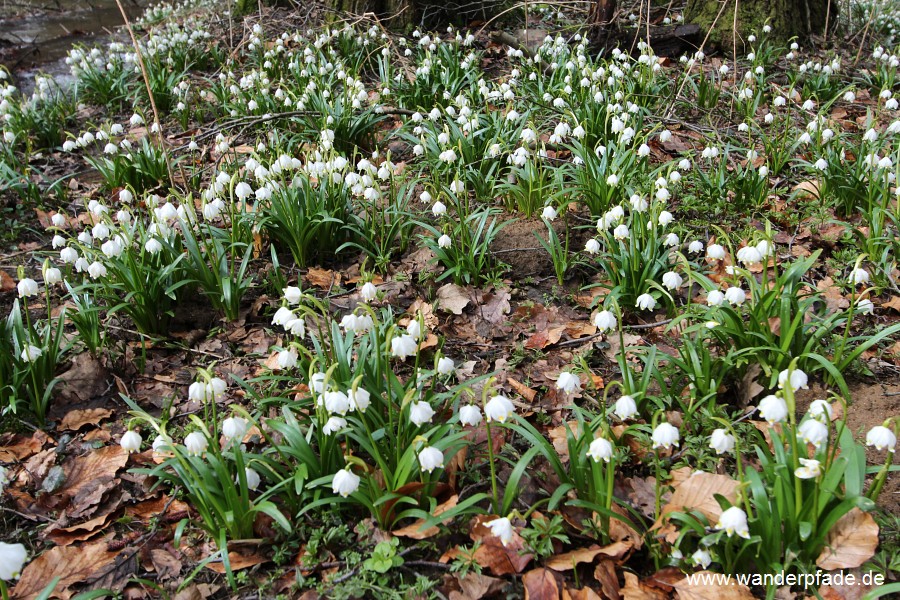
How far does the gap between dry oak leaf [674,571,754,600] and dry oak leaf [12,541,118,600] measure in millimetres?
1844

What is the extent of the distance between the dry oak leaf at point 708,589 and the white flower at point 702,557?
0.05 m

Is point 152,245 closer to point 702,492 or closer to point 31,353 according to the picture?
point 31,353

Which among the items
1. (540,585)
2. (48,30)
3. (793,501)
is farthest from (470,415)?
(48,30)

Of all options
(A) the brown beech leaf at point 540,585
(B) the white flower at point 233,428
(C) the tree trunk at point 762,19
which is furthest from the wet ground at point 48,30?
(A) the brown beech leaf at point 540,585

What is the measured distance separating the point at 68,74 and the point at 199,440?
7812 mm

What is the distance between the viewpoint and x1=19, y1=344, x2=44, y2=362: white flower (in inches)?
100

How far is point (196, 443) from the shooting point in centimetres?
194

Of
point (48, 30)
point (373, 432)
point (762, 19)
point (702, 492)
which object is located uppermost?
point (48, 30)

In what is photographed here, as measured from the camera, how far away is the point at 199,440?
195 centimetres

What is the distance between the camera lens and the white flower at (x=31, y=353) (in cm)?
254

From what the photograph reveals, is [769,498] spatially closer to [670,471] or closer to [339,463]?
[670,471]

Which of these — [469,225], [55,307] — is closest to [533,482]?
[469,225]

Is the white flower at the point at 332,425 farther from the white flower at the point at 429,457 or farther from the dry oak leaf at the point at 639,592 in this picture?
the dry oak leaf at the point at 639,592

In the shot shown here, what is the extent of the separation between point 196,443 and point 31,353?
1.15 m
